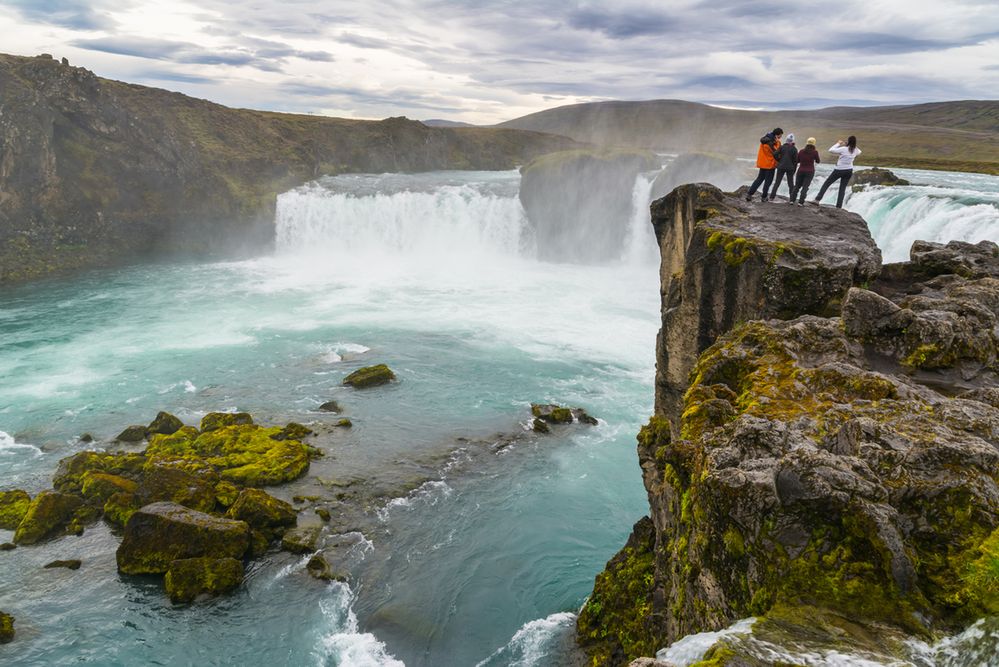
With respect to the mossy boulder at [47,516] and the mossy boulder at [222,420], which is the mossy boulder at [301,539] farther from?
the mossy boulder at [222,420]

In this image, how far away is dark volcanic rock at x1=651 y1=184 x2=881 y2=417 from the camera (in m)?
13.2

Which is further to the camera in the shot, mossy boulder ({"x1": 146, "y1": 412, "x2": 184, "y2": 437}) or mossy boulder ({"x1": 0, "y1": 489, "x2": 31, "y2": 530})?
mossy boulder ({"x1": 146, "y1": 412, "x2": 184, "y2": 437})

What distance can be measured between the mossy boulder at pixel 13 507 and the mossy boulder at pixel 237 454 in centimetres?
373

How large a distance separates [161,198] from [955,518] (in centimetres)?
7295

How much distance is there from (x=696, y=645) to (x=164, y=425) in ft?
81.4

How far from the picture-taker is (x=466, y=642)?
51.3ft

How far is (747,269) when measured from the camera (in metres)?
13.7

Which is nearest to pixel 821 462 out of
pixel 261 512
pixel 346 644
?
pixel 346 644

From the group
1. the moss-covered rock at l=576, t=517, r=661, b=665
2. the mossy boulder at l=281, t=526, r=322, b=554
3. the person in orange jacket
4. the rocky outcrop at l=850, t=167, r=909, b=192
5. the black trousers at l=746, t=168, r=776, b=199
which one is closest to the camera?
the moss-covered rock at l=576, t=517, r=661, b=665

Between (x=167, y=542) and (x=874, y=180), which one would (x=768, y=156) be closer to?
(x=167, y=542)

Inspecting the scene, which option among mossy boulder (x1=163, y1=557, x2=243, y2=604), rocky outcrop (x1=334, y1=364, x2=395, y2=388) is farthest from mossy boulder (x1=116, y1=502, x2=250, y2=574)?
rocky outcrop (x1=334, y1=364, x2=395, y2=388)

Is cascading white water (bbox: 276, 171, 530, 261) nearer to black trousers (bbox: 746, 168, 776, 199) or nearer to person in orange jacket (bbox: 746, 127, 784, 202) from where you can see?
black trousers (bbox: 746, 168, 776, 199)

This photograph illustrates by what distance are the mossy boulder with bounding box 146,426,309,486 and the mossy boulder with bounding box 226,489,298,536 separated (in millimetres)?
2101

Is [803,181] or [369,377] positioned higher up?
[803,181]
